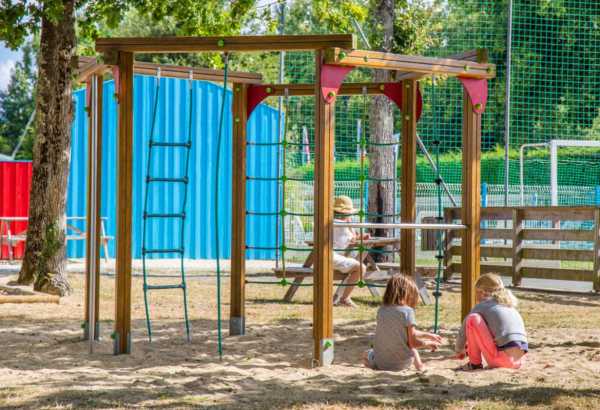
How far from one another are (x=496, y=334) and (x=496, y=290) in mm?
306

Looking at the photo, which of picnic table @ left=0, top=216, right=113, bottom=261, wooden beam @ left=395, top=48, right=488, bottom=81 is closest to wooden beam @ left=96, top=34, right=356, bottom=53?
wooden beam @ left=395, top=48, right=488, bottom=81

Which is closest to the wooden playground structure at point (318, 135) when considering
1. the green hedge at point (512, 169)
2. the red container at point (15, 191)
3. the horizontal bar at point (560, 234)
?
the horizontal bar at point (560, 234)

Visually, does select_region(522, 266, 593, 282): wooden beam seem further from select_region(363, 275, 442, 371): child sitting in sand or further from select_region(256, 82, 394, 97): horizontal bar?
select_region(363, 275, 442, 371): child sitting in sand

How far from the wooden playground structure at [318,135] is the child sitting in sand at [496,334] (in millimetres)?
920

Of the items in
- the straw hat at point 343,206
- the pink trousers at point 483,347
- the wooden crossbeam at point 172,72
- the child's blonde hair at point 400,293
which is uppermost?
the wooden crossbeam at point 172,72

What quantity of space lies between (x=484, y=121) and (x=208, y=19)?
2033 centimetres

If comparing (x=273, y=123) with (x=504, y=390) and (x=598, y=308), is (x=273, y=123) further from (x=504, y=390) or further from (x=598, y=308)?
(x=504, y=390)

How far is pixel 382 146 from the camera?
1617 cm

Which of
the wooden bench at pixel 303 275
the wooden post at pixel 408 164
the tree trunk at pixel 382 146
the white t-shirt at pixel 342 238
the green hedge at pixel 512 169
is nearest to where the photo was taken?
the wooden post at pixel 408 164

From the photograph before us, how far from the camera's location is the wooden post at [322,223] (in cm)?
680

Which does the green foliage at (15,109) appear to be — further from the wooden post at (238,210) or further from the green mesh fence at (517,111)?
the wooden post at (238,210)

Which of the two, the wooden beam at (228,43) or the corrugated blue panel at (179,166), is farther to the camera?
the corrugated blue panel at (179,166)

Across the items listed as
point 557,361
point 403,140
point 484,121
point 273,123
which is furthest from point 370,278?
point 484,121

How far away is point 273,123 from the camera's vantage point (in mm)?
20859
